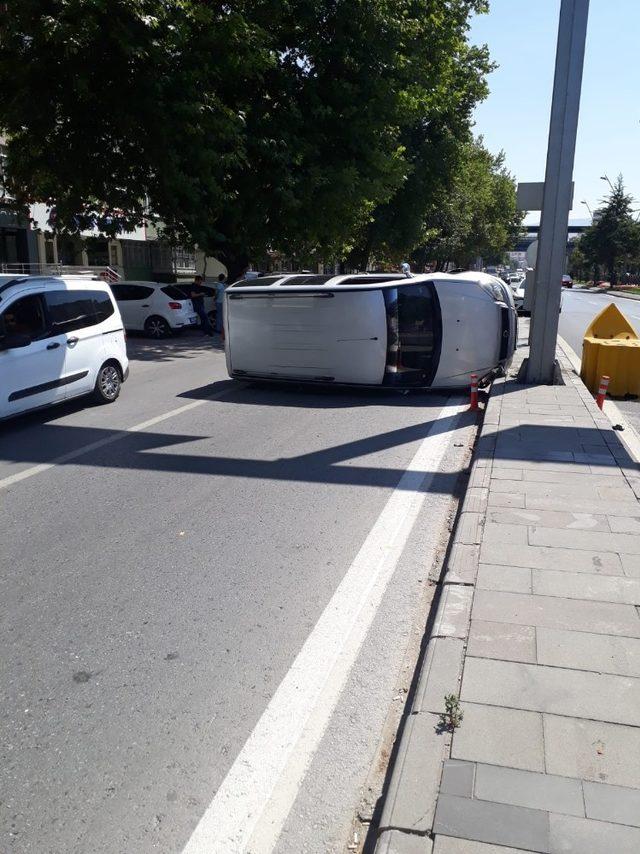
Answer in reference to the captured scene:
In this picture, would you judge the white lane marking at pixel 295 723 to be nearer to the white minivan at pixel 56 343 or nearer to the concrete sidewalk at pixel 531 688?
the concrete sidewalk at pixel 531 688

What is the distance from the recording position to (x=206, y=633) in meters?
3.80

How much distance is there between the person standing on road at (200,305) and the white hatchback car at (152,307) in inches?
24.4

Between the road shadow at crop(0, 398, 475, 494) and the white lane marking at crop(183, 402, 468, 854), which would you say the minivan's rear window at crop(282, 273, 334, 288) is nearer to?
the road shadow at crop(0, 398, 475, 494)

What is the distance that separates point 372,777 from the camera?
278 centimetres

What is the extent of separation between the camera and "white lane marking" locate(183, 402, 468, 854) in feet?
8.24

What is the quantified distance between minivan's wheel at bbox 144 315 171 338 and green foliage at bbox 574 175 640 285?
62.8 metres

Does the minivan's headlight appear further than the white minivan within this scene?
Yes

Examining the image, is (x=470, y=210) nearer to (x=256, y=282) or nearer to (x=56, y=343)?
(x=256, y=282)

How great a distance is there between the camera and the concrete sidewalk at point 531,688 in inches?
92.3

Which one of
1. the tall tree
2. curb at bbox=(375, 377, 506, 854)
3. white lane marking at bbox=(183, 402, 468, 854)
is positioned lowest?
white lane marking at bbox=(183, 402, 468, 854)

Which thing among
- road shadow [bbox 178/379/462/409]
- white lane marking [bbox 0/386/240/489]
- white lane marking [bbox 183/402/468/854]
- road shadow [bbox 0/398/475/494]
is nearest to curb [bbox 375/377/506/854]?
white lane marking [bbox 183/402/468/854]

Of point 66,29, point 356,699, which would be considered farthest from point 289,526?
point 66,29

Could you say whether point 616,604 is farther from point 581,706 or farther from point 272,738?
point 272,738

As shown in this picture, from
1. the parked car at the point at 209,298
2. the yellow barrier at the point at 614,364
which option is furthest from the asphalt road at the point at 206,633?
the parked car at the point at 209,298
